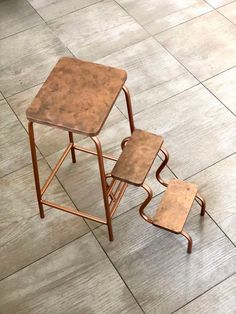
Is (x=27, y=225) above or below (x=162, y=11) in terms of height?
below

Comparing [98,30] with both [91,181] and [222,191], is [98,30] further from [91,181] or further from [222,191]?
[222,191]

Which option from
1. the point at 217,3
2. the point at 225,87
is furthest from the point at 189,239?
the point at 217,3

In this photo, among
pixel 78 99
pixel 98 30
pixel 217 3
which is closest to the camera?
pixel 78 99

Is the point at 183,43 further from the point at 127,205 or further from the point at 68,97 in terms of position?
the point at 68,97

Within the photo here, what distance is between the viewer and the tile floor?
174cm

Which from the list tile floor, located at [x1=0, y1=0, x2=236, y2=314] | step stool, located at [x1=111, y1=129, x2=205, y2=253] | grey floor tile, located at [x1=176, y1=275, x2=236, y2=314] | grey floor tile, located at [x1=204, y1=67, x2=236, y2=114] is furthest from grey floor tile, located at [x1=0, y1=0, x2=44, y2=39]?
grey floor tile, located at [x1=176, y1=275, x2=236, y2=314]

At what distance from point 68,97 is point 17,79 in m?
1.14

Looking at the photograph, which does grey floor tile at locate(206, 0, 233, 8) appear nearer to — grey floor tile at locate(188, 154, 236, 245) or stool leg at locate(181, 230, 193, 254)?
grey floor tile at locate(188, 154, 236, 245)

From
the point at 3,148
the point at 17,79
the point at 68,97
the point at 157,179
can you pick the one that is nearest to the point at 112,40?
the point at 17,79

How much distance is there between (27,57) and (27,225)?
1167 mm

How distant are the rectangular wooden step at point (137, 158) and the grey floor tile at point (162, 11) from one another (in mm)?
1267

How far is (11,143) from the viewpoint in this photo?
224 centimetres

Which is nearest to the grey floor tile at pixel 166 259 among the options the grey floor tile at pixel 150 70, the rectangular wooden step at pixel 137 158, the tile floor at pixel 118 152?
the tile floor at pixel 118 152

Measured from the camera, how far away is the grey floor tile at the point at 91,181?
6.49 ft
